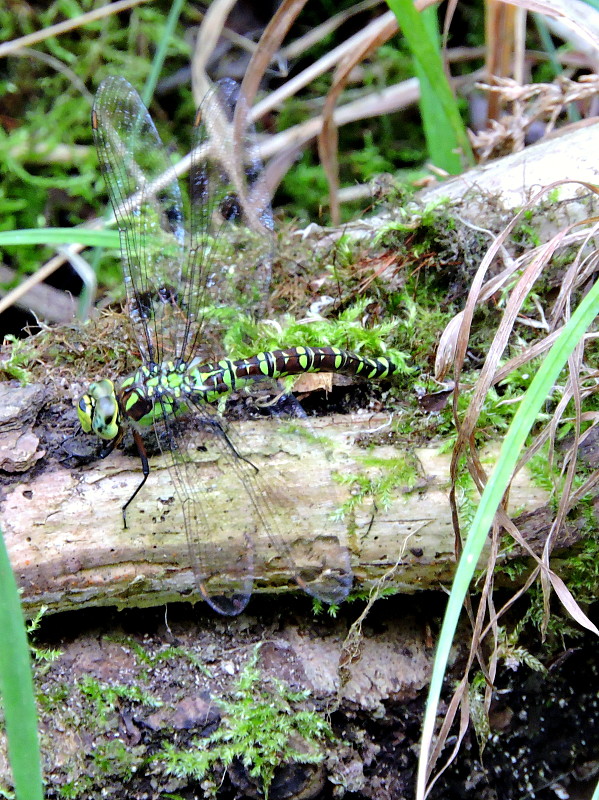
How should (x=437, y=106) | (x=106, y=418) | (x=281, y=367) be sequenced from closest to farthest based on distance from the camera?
1. (x=106, y=418)
2. (x=281, y=367)
3. (x=437, y=106)

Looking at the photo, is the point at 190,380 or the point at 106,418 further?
the point at 190,380

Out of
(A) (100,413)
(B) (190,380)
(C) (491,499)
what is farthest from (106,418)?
(C) (491,499)

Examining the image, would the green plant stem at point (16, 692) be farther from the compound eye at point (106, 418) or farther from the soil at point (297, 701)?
the compound eye at point (106, 418)

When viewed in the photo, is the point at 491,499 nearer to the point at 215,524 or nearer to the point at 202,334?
the point at 215,524

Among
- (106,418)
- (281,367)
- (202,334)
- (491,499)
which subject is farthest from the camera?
(202,334)

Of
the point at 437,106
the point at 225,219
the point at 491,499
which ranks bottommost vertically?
the point at 491,499

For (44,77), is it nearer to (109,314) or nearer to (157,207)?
(157,207)

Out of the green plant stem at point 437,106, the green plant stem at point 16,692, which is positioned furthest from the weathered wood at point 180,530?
the green plant stem at point 437,106

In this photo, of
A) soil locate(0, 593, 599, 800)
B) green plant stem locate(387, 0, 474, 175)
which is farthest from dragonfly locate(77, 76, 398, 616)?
green plant stem locate(387, 0, 474, 175)
